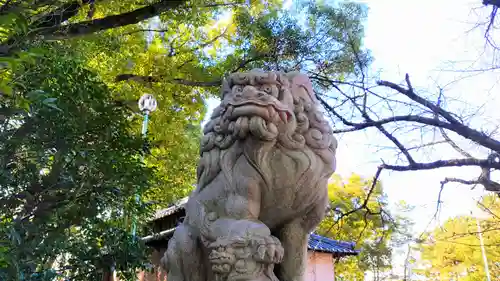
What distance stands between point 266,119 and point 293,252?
616 millimetres

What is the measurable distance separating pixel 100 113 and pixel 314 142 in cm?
217

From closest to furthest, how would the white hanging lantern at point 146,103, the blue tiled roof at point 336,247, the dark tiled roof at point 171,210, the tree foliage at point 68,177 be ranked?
the tree foliage at point 68,177 < the white hanging lantern at point 146,103 < the dark tiled roof at point 171,210 < the blue tiled roof at point 336,247

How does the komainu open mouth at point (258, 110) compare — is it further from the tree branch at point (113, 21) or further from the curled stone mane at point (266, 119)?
the tree branch at point (113, 21)

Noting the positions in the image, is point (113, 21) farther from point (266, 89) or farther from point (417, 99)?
point (417, 99)

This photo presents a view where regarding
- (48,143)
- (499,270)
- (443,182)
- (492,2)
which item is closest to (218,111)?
(48,143)

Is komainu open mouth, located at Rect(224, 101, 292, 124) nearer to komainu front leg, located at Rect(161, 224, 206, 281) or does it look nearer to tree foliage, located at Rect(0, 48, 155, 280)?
komainu front leg, located at Rect(161, 224, 206, 281)

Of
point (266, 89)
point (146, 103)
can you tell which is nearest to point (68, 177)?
point (266, 89)

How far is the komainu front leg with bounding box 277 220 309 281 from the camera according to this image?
6.31ft

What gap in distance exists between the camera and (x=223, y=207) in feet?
6.13

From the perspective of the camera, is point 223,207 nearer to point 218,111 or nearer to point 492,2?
point 218,111

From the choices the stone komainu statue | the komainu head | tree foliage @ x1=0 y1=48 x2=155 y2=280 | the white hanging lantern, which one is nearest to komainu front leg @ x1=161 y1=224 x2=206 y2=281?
the stone komainu statue

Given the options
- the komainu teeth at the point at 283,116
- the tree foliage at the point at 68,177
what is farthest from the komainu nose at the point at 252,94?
the tree foliage at the point at 68,177

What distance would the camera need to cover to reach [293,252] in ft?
6.40

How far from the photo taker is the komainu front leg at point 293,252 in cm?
192
